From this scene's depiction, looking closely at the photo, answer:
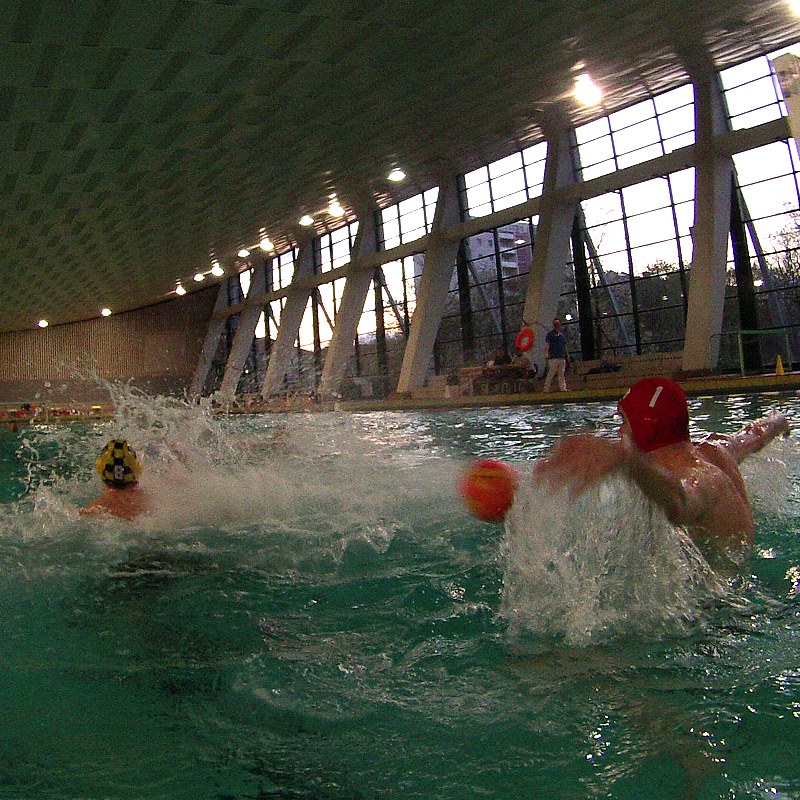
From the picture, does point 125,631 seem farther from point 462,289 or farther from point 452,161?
point 462,289

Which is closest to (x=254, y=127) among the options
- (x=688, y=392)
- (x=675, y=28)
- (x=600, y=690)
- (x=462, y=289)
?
(x=675, y=28)

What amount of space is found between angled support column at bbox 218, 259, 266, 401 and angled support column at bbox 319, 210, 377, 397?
5891mm

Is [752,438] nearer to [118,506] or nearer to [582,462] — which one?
[582,462]

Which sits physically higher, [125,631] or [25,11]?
[25,11]

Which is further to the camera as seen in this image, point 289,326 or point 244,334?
point 244,334

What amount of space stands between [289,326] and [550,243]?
38.3 feet

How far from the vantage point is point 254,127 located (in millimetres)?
10539

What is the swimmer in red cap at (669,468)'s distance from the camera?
1568 millimetres

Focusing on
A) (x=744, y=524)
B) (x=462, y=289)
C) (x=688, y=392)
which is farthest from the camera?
(x=462, y=289)

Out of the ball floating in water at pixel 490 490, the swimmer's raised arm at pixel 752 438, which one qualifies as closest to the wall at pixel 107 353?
the swimmer's raised arm at pixel 752 438

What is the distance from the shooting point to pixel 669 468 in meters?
1.91

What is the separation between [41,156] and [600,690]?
1111 cm

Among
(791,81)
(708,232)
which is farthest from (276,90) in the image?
Result: (708,232)

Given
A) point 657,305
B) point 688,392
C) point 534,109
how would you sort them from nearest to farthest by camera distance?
point 688,392
point 534,109
point 657,305
